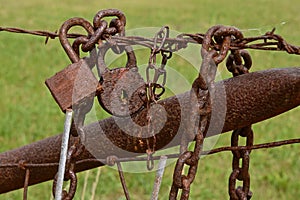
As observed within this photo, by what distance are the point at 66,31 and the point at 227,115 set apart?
28 cm

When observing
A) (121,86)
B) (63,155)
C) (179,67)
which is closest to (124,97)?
(121,86)

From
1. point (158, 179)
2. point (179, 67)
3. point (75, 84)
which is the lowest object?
point (158, 179)

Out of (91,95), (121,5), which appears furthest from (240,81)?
(121,5)

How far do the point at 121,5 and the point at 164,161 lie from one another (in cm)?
1142

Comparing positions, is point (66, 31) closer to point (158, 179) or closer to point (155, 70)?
point (155, 70)

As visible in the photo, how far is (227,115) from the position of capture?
3.21 feet

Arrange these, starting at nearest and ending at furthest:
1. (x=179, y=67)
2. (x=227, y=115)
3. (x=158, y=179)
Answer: (x=158, y=179)
(x=227, y=115)
(x=179, y=67)

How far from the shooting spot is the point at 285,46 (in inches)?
34.9

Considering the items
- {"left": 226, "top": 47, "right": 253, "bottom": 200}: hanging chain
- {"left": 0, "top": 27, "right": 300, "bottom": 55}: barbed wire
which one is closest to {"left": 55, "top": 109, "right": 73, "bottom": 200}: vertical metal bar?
{"left": 0, "top": 27, "right": 300, "bottom": 55}: barbed wire

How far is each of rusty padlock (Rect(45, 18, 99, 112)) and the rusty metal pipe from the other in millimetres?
130

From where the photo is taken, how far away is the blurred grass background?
286 centimetres

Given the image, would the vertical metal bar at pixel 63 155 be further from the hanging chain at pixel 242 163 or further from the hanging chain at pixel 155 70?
the hanging chain at pixel 242 163

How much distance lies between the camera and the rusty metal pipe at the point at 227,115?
3.10 ft

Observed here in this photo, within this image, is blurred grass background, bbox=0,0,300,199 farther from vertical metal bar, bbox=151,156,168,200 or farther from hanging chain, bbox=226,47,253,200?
vertical metal bar, bbox=151,156,168,200
